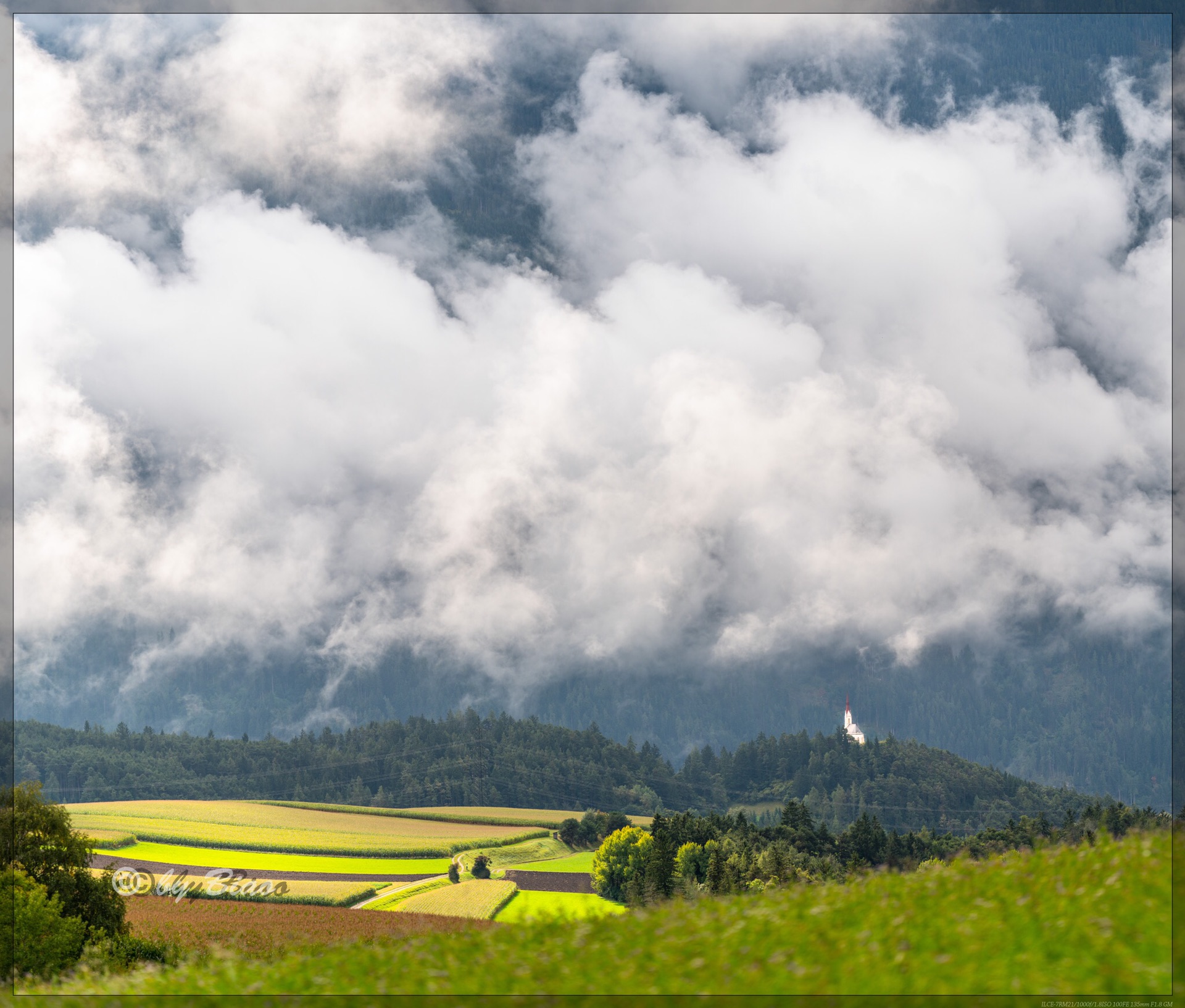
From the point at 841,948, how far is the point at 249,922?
134 m

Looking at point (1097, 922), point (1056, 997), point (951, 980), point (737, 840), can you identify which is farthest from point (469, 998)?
point (737, 840)

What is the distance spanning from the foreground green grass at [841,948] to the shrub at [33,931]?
2650 cm

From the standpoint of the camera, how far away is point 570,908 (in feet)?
121

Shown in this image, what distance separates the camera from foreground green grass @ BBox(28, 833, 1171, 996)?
74.8 ft

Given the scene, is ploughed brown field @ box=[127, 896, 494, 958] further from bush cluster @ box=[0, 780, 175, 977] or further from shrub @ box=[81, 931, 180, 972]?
bush cluster @ box=[0, 780, 175, 977]

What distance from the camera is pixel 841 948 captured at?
25125 mm

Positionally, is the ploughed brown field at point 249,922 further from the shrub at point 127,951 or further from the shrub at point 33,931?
the shrub at point 33,931

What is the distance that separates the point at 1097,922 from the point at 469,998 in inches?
599

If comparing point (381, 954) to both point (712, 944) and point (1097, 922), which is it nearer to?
point (712, 944)

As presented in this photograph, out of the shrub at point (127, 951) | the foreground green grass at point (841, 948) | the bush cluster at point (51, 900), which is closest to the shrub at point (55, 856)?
the bush cluster at point (51, 900)

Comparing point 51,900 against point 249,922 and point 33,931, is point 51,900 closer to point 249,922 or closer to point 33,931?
point 33,931

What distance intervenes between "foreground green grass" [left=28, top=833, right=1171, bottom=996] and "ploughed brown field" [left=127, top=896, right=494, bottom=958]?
6559cm
